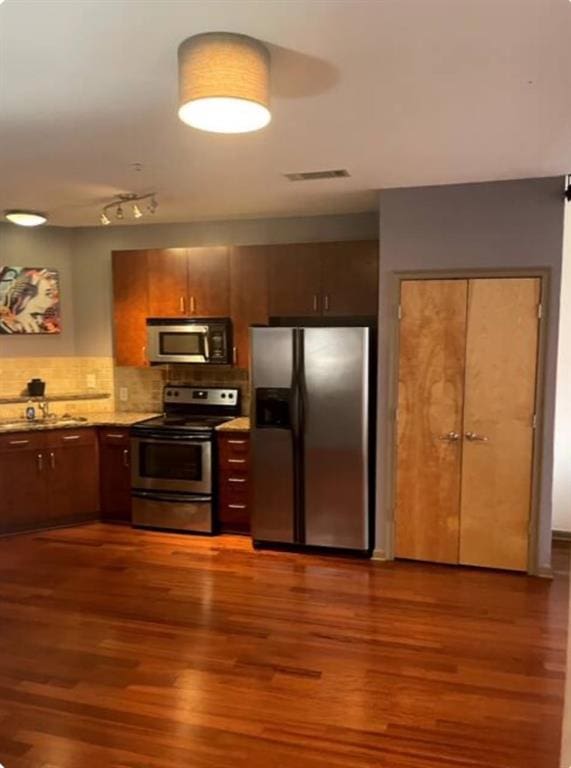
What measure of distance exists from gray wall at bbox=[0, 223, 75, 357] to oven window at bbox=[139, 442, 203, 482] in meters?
1.40

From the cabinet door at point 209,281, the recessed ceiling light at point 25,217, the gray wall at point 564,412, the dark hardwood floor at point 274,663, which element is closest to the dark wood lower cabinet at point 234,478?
the dark hardwood floor at point 274,663

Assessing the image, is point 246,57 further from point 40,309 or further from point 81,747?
point 40,309

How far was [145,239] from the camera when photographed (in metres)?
5.28

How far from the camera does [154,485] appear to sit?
188 inches

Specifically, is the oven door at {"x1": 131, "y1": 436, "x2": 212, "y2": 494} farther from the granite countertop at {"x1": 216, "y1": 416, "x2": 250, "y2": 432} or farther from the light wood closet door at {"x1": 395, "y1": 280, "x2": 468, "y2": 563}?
the light wood closet door at {"x1": 395, "y1": 280, "x2": 468, "y2": 563}

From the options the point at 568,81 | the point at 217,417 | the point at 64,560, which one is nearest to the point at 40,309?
the point at 217,417

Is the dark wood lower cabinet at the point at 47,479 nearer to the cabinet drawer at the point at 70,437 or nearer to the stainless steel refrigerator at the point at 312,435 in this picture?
the cabinet drawer at the point at 70,437

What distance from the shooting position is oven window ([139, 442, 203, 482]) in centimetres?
467

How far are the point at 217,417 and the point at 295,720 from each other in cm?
297

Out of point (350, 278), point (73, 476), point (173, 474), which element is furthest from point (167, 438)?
point (350, 278)

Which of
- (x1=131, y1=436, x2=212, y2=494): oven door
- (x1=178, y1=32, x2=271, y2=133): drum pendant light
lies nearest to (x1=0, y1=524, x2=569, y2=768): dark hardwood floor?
(x1=131, y1=436, x2=212, y2=494): oven door

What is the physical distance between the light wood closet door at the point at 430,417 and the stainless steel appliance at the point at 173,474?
1.51 m

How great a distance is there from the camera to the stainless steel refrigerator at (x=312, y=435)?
411 centimetres

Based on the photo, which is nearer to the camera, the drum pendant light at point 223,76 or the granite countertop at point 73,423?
the drum pendant light at point 223,76
